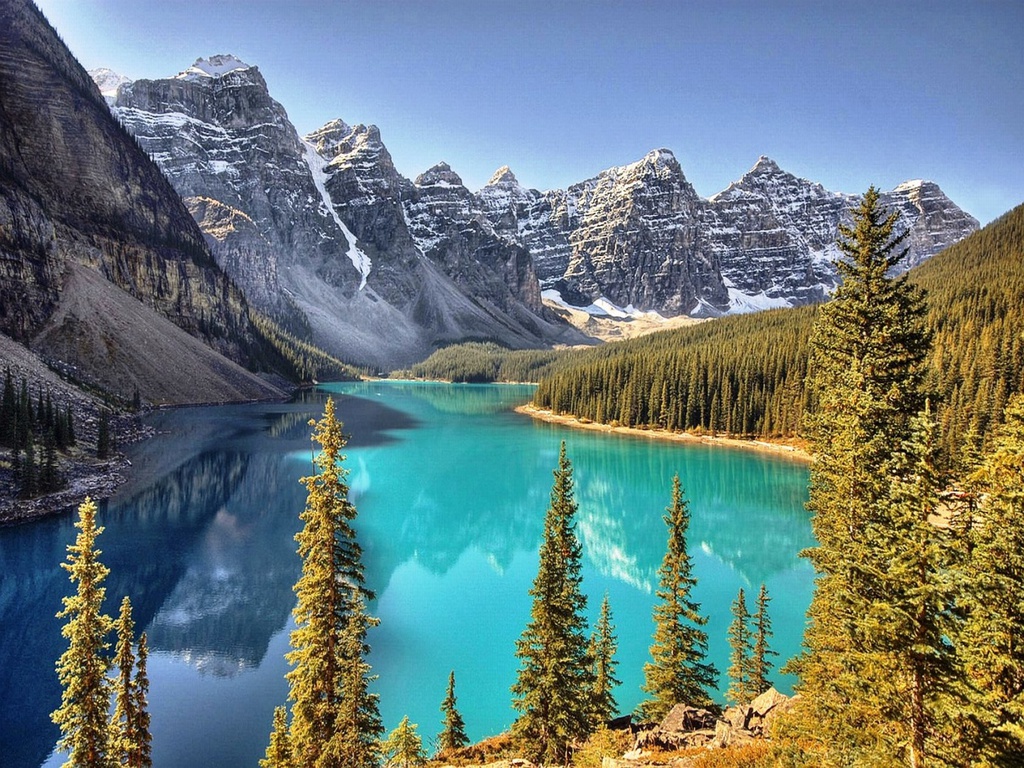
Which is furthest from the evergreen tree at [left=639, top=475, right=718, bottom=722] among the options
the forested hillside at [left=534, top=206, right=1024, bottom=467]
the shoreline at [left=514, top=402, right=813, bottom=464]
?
the shoreline at [left=514, top=402, right=813, bottom=464]

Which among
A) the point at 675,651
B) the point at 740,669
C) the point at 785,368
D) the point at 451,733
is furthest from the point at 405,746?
the point at 785,368

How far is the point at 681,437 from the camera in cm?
8494

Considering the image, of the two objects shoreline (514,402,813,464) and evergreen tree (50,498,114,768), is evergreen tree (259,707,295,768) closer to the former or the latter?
evergreen tree (50,498,114,768)

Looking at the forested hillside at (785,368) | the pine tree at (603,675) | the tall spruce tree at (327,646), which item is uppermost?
the forested hillside at (785,368)

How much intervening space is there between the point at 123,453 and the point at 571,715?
59048 mm

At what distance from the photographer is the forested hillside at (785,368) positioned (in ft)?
181

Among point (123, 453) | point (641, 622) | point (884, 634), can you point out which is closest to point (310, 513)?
point (884, 634)

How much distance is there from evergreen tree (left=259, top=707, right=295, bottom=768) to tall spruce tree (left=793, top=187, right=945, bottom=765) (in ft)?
33.9

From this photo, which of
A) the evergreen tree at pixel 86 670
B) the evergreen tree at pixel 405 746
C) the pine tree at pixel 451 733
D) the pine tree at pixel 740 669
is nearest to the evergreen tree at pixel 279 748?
the evergreen tree at pixel 405 746

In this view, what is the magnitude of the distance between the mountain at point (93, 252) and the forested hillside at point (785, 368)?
7449 cm

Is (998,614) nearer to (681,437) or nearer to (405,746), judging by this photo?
(405,746)

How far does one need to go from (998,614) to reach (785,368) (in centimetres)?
8168

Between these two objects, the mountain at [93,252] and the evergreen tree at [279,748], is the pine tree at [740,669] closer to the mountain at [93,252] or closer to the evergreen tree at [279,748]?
the evergreen tree at [279,748]

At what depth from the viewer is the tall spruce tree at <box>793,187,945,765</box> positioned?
6.66 metres
